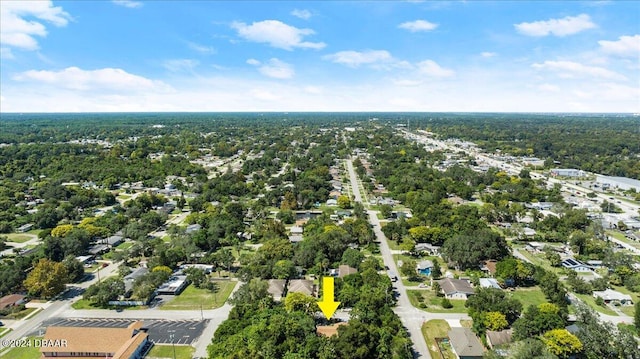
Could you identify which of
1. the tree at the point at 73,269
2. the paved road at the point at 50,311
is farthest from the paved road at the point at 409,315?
the tree at the point at 73,269

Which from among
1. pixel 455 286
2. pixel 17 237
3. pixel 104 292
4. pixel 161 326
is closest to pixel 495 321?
pixel 455 286

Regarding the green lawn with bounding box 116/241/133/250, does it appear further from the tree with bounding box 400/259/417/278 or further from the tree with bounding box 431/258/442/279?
the tree with bounding box 431/258/442/279

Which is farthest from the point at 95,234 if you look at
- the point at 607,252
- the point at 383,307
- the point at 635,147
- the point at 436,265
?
the point at 635,147

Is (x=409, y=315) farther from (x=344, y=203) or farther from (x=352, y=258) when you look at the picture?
(x=344, y=203)

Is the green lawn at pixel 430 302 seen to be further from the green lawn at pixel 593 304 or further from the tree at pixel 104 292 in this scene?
the tree at pixel 104 292

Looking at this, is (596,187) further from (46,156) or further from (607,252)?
(46,156)

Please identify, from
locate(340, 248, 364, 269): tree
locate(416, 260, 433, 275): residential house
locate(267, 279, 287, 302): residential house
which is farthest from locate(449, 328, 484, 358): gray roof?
locate(267, 279, 287, 302): residential house
